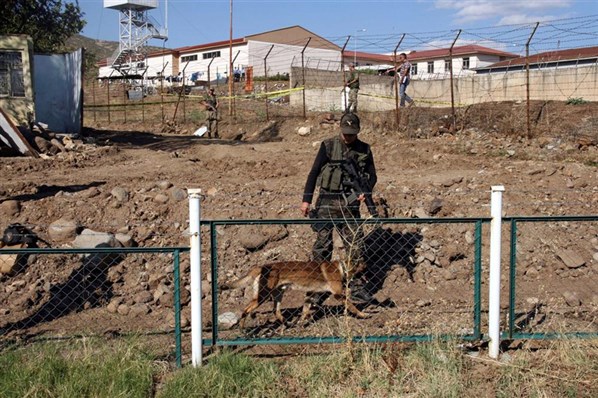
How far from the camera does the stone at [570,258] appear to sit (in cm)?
744

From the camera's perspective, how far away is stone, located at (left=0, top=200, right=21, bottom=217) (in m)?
8.53

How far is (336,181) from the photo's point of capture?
Result: 5934 mm

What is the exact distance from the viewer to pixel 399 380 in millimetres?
4191

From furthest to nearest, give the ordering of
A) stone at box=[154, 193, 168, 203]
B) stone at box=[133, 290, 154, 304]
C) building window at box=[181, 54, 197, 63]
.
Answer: building window at box=[181, 54, 197, 63]
stone at box=[154, 193, 168, 203]
stone at box=[133, 290, 154, 304]

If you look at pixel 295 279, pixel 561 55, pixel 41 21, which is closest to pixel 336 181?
pixel 295 279

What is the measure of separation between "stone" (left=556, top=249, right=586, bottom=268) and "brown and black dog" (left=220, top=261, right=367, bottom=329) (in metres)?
3.24

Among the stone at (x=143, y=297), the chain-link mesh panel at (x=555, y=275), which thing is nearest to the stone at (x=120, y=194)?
the stone at (x=143, y=297)

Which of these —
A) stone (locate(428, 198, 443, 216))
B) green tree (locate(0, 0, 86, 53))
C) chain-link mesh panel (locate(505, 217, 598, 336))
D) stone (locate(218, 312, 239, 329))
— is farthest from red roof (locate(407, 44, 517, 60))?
stone (locate(218, 312, 239, 329))

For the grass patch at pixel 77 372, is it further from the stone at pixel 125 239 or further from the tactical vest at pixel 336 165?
the stone at pixel 125 239

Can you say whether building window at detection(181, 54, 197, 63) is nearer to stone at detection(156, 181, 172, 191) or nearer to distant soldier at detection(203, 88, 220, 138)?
distant soldier at detection(203, 88, 220, 138)

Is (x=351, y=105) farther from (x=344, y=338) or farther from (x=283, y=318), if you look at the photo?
(x=344, y=338)

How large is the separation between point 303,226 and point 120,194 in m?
2.77

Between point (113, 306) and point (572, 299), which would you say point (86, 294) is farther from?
point (572, 299)

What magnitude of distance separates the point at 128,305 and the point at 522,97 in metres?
16.4
